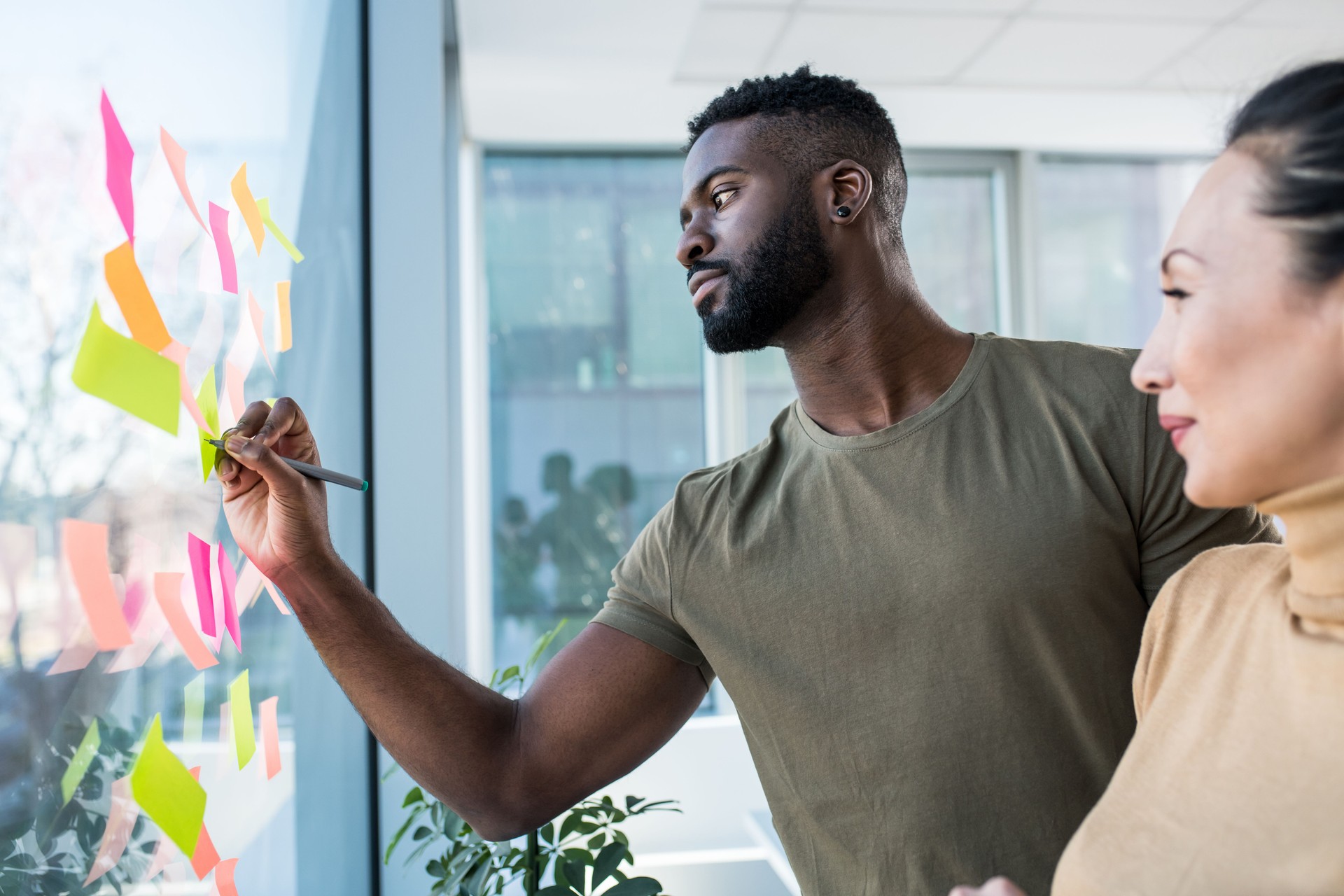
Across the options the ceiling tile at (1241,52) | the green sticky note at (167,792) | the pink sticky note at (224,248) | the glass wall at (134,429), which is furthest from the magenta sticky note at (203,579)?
the ceiling tile at (1241,52)

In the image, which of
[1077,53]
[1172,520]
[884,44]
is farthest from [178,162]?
[1077,53]

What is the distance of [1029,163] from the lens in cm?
378

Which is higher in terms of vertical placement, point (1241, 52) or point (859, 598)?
point (1241, 52)

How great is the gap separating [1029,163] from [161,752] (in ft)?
12.5

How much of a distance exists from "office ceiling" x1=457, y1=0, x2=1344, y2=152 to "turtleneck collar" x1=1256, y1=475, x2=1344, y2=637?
2232mm

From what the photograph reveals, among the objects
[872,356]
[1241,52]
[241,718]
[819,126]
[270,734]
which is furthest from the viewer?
[1241,52]

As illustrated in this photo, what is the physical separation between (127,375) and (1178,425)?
613 millimetres

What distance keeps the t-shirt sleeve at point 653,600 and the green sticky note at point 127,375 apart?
0.59m

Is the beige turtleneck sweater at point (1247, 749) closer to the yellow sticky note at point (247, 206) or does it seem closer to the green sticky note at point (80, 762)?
the green sticky note at point (80, 762)

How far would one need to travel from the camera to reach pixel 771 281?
45.9 inches

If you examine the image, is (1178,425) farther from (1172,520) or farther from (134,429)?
(134,429)

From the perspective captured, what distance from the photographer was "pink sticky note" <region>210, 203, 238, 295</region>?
75cm

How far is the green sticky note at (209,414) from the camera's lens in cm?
70

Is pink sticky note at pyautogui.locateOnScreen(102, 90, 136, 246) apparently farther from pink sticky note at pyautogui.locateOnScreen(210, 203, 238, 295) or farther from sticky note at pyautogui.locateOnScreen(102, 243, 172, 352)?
pink sticky note at pyautogui.locateOnScreen(210, 203, 238, 295)
